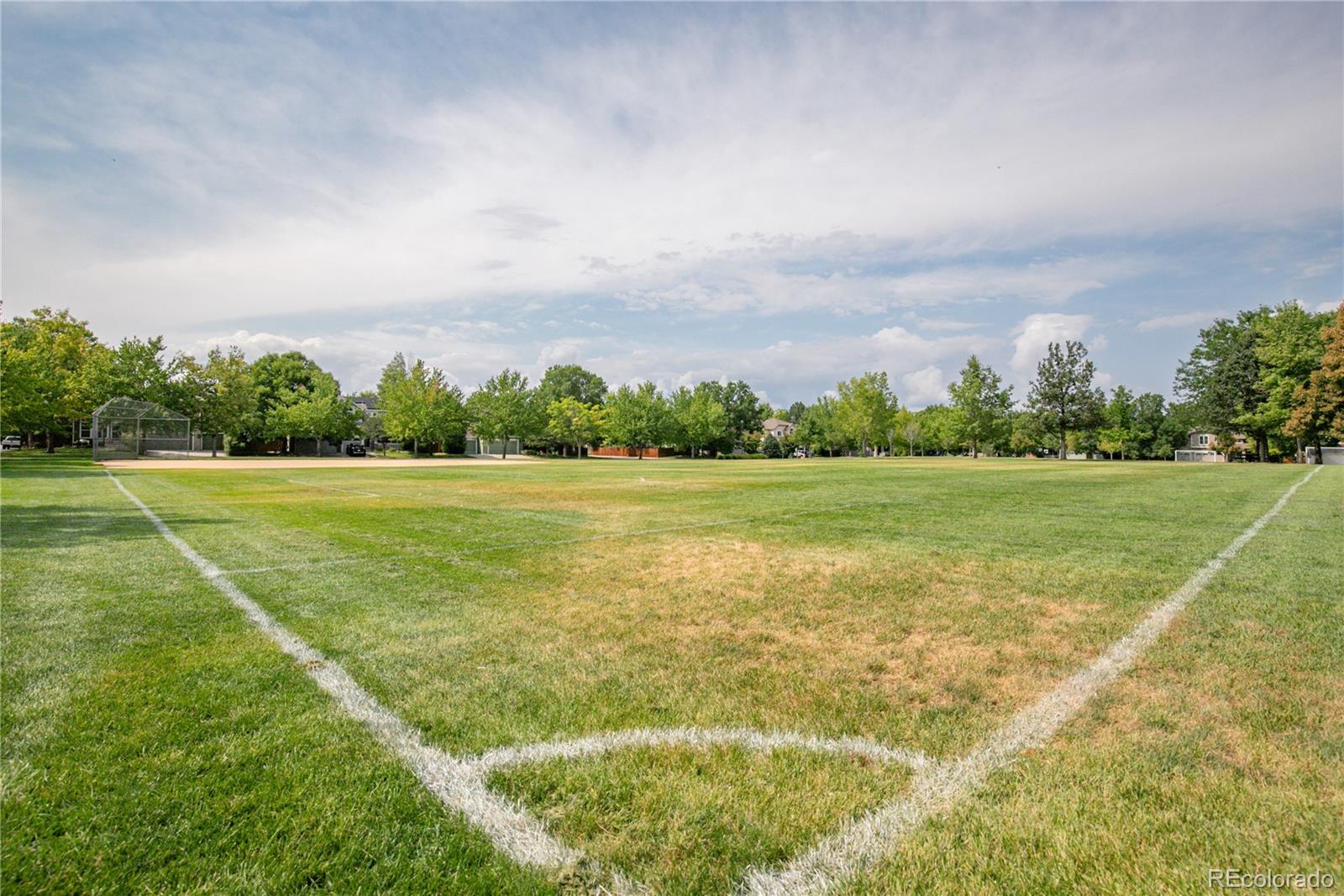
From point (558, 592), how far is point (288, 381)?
73075 mm

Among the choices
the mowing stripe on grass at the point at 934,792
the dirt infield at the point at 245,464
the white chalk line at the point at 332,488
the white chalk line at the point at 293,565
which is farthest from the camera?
the dirt infield at the point at 245,464

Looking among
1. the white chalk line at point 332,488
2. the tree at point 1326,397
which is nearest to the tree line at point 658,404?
the tree at point 1326,397

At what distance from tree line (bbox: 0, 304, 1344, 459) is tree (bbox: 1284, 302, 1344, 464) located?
0.11 meters

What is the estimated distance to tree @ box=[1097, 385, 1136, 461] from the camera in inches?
3278

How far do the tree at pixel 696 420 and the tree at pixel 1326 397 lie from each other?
5003cm

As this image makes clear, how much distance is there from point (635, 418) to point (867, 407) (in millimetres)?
27021

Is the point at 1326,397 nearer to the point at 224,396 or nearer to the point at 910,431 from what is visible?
the point at 910,431

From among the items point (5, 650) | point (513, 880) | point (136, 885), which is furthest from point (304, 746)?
point (5, 650)

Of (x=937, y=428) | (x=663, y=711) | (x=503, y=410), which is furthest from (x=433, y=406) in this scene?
(x=937, y=428)

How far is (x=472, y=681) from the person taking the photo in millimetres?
3596

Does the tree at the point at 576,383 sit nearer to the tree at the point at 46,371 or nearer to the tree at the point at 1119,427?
the tree at the point at 46,371

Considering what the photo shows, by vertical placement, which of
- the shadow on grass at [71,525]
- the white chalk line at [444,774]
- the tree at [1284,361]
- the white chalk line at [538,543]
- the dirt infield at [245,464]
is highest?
the tree at [1284,361]

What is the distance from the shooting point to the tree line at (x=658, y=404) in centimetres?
4097

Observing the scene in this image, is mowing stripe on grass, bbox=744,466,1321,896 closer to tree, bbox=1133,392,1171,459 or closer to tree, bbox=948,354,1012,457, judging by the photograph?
tree, bbox=948,354,1012,457
